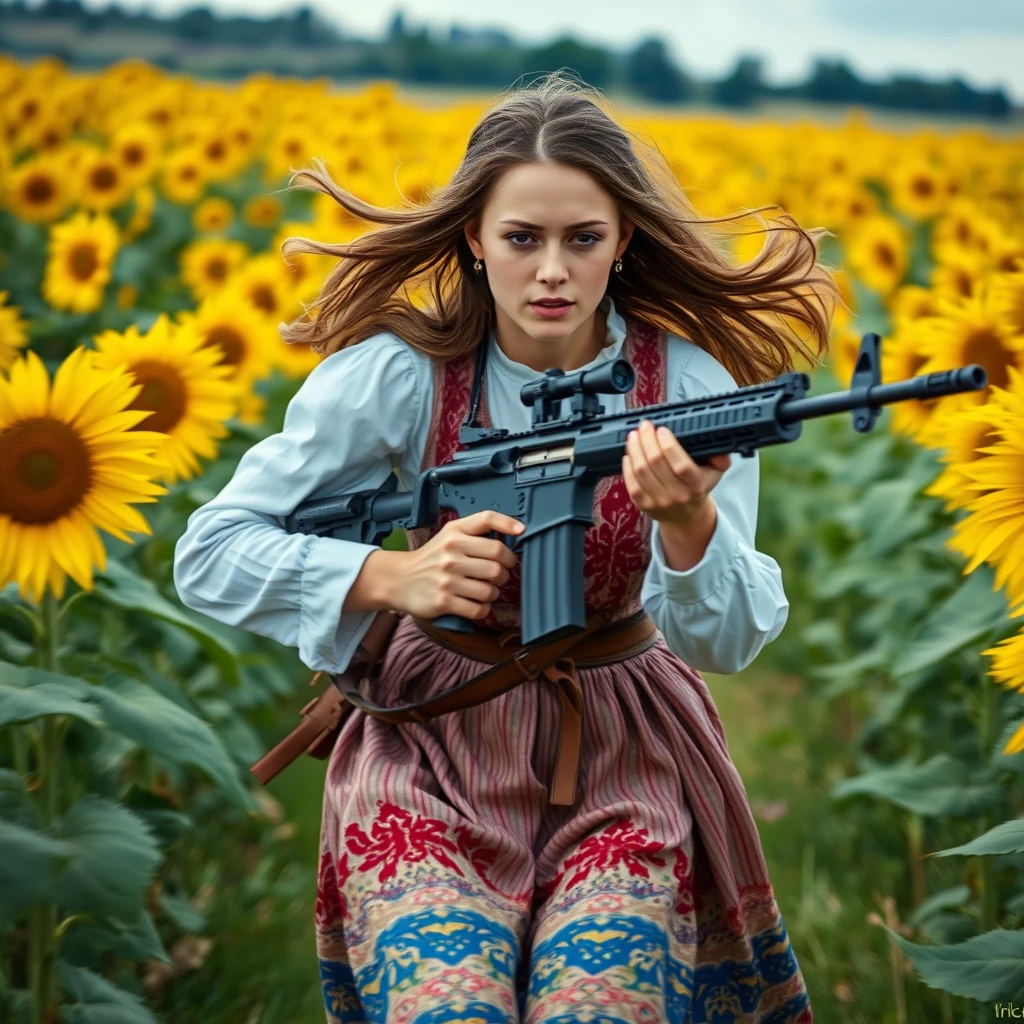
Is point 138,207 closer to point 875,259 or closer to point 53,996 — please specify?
point 875,259

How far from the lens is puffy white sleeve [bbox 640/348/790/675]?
2635 millimetres

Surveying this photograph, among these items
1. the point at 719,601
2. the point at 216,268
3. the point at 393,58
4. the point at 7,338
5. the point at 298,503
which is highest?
the point at 393,58

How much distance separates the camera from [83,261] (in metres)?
6.77

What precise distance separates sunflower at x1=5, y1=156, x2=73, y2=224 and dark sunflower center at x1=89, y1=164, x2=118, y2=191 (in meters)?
0.24

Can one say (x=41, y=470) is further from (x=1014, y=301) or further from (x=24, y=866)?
(x=1014, y=301)

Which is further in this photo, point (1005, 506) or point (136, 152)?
point (136, 152)

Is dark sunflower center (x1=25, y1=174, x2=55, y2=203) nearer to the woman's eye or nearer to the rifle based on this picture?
the rifle

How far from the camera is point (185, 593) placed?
2938mm

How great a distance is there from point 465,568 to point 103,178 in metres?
6.56

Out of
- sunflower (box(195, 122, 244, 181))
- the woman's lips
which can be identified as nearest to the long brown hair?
the woman's lips

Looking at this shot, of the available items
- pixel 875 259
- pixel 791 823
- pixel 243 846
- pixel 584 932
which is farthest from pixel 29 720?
pixel 875 259

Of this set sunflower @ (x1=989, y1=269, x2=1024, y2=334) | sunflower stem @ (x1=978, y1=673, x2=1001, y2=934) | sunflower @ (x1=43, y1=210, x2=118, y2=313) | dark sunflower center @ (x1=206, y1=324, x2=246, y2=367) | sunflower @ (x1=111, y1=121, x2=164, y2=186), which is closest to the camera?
sunflower stem @ (x1=978, y1=673, x2=1001, y2=934)

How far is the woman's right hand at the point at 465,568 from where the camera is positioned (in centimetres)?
264

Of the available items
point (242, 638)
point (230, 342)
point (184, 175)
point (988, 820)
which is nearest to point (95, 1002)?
point (988, 820)
